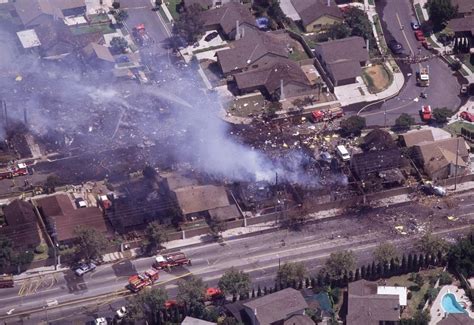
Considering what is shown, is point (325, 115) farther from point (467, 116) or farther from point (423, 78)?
point (467, 116)

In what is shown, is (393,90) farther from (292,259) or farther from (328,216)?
(292,259)

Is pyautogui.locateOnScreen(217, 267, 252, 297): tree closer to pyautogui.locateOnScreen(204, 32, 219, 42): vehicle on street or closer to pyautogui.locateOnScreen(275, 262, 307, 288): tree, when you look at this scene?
pyautogui.locateOnScreen(275, 262, 307, 288): tree

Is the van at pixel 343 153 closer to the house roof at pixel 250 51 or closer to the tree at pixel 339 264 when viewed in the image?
the tree at pixel 339 264

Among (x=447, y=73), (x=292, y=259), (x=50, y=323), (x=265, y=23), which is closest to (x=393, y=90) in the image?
(x=447, y=73)

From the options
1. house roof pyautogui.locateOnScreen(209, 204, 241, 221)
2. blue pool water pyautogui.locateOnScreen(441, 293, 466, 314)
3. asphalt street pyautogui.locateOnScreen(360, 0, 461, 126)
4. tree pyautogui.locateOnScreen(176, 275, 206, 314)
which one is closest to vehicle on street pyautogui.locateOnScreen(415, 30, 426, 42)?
asphalt street pyautogui.locateOnScreen(360, 0, 461, 126)

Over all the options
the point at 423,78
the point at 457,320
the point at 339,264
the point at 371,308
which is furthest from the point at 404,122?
the point at 457,320

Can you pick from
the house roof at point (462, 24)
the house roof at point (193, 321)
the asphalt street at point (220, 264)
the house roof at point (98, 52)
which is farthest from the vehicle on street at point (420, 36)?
the house roof at point (193, 321)
